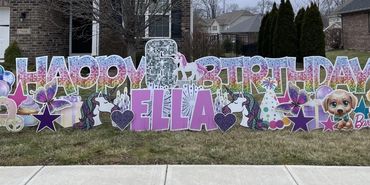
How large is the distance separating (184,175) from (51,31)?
11503mm

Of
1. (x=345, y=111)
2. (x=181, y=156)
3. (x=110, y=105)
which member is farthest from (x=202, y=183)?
(x=345, y=111)

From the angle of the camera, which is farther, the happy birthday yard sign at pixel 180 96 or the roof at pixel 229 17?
the roof at pixel 229 17

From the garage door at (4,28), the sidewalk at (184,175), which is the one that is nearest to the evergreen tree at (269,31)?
the garage door at (4,28)

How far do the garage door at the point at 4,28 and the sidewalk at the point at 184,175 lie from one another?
10659 mm

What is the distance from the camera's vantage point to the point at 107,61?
7855 millimetres

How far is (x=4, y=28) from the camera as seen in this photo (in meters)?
15.6

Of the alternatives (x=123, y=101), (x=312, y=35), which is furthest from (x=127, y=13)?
(x=312, y=35)

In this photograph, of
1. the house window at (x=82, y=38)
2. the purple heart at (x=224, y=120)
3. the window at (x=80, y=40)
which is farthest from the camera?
the window at (x=80, y=40)

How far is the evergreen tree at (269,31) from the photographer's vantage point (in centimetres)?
2123

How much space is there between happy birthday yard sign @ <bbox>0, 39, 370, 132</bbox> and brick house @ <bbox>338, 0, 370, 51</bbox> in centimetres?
2114

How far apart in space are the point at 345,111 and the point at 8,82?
17.9ft

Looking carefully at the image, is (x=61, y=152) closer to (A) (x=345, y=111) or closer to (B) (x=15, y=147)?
(B) (x=15, y=147)

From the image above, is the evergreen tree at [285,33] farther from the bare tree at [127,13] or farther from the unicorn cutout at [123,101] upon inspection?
the unicorn cutout at [123,101]

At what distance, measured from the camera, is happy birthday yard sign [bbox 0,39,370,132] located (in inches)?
304
